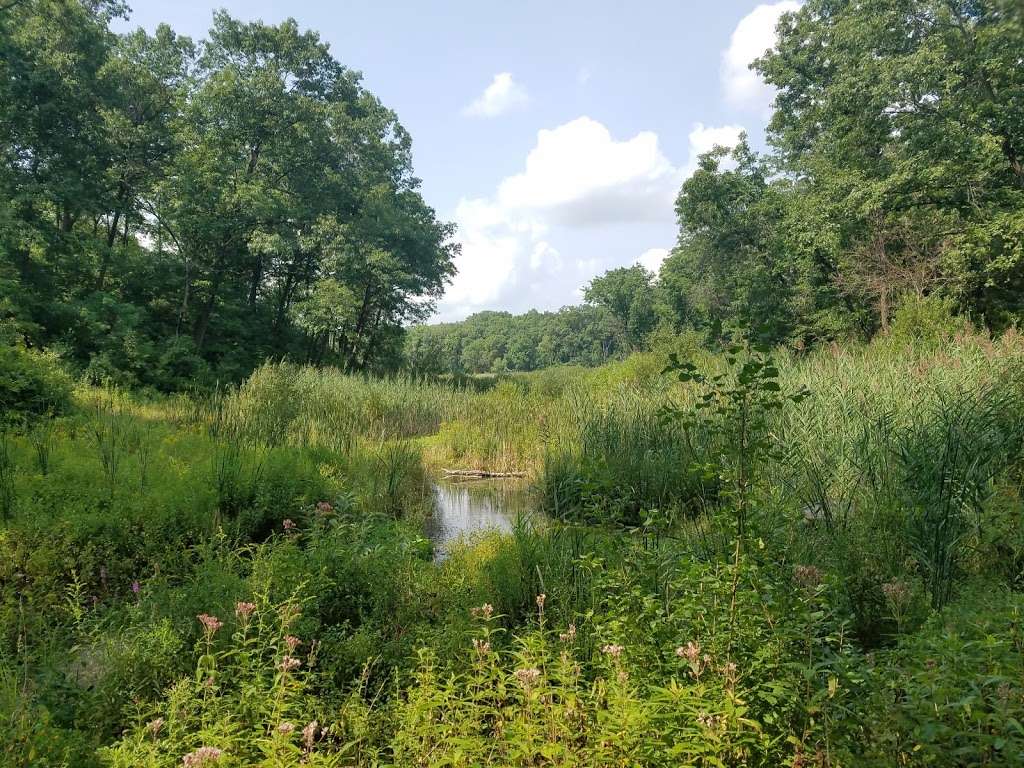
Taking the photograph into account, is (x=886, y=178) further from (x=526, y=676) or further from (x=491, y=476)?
(x=526, y=676)

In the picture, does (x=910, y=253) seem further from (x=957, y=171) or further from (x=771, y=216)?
(x=771, y=216)

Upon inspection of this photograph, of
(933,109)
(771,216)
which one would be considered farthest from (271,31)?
(933,109)

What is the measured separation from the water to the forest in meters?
0.08

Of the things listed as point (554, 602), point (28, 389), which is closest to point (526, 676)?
point (554, 602)

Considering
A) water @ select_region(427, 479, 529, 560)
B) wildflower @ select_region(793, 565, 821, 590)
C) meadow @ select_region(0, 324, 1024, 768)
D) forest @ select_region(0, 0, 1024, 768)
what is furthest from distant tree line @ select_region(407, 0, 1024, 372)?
wildflower @ select_region(793, 565, 821, 590)

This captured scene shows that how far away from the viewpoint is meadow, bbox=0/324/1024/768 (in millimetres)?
1756

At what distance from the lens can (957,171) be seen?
14.9 m

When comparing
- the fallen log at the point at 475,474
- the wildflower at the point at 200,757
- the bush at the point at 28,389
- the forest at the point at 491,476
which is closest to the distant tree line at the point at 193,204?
the forest at the point at 491,476

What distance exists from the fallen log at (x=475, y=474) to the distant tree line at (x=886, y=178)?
7.05 m

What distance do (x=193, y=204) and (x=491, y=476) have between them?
1566cm

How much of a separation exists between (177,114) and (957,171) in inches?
940

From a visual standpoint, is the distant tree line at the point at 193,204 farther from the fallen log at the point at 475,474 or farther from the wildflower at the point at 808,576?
the wildflower at the point at 808,576

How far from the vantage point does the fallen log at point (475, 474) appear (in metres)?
9.20

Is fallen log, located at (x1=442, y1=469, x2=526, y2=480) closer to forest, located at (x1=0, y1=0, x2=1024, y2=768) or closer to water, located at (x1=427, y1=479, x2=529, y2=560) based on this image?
forest, located at (x1=0, y1=0, x2=1024, y2=768)
